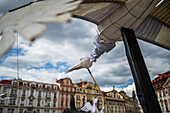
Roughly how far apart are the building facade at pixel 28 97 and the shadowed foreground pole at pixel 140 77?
3067 cm

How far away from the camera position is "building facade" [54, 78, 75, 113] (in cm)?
3356

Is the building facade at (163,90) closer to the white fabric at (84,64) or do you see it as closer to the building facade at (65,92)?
the building facade at (65,92)

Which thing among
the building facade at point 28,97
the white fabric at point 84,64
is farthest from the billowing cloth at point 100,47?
the building facade at point 28,97

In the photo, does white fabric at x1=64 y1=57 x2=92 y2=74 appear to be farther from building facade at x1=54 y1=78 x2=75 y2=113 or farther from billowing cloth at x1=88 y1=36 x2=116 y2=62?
building facade at x1=54 y1=78 x2=75 y2=113

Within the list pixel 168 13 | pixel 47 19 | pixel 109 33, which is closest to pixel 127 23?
pixel 109 33

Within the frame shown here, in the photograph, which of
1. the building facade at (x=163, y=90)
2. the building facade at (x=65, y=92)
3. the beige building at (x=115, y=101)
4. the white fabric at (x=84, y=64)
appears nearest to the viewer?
the white fabric at (x=84, y=64)

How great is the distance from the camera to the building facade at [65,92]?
3356cm

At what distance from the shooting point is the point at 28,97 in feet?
99.7

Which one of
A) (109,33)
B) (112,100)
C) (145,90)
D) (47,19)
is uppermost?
(109,33)

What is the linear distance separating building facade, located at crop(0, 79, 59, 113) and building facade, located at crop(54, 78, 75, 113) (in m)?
1.03

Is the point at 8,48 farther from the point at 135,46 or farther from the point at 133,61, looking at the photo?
the point at 135,46

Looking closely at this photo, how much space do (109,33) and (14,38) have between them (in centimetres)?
259

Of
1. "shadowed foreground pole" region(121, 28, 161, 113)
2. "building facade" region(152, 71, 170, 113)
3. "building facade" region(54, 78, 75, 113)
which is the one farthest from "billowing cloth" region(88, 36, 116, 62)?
"building facade" region(54, 78, 75, 113)

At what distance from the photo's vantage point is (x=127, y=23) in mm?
2770
